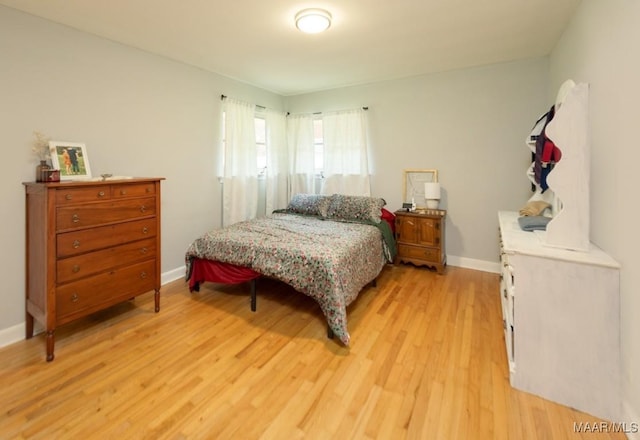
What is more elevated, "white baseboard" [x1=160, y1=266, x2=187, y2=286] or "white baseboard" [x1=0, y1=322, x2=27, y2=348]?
"white baseboard" [x1=160, y1=266, x2=187, y2=286]

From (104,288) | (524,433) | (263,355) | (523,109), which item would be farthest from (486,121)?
(104,288)

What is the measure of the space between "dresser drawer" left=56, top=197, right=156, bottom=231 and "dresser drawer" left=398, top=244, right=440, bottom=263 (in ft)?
9.43

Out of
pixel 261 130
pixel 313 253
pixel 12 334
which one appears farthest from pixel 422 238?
pixel 12 334

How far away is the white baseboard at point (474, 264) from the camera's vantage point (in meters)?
3.74

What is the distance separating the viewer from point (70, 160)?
2422 millimetres

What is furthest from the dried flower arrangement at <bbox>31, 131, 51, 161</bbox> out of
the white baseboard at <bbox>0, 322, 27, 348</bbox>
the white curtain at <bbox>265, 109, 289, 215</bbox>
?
the white curtain at <bbox>265, 109, 289, 215</bbox>

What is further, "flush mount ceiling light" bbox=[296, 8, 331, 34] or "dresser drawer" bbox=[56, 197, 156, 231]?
"flush mount ceiling light" bbox=[296, 8, 331, 34]

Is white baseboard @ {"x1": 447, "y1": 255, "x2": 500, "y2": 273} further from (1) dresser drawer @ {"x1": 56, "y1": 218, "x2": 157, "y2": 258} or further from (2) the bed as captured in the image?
(1) dresser drawer @ {"x1": 56, "y1": 218, "x2": 157, "y2": 258}

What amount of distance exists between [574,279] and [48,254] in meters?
3.21

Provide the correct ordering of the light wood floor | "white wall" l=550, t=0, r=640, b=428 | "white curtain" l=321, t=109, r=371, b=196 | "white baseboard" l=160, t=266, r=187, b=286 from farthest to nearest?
"white curtain" l=321, t=109, r=371, b=196 < "white baseboard" l=160, t=266, r=187, b=286 < the light wood floor < "white wall" l=550, t=0, r=640, b=428

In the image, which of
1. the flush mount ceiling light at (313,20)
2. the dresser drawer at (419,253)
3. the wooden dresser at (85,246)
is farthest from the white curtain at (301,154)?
the wooden dresser at (85,246)

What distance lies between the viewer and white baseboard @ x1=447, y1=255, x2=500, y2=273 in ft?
12.3

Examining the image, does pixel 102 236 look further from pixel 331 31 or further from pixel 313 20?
pixel 331 31

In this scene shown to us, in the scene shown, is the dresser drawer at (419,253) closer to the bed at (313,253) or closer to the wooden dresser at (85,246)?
the bed at (313,253)
